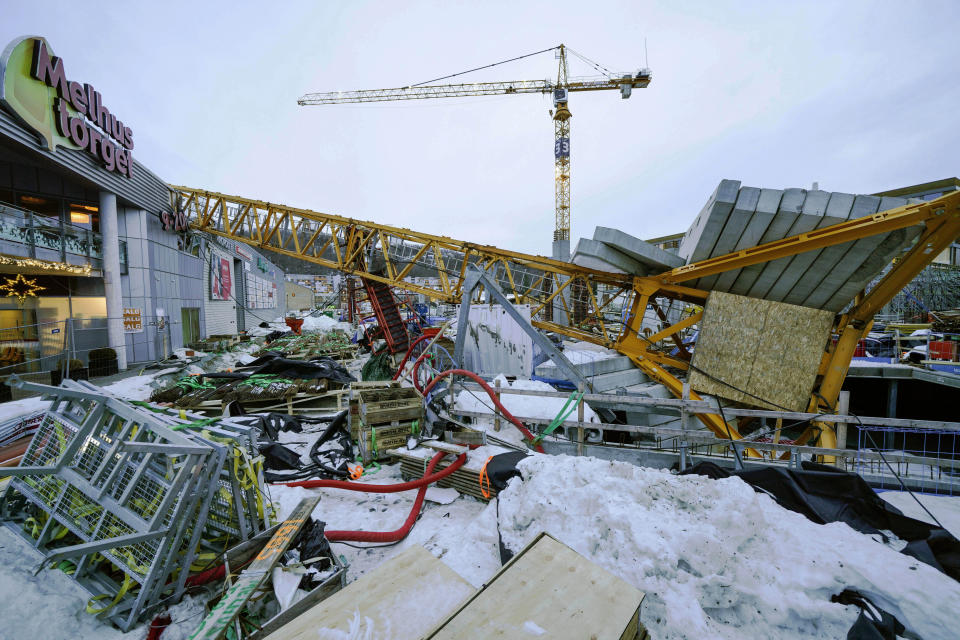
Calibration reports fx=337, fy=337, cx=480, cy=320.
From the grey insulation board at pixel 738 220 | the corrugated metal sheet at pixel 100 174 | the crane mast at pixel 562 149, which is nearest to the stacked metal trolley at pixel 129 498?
the grey insulation board at pixel 738 220

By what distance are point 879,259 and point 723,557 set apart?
5.68 m

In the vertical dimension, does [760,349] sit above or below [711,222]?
below

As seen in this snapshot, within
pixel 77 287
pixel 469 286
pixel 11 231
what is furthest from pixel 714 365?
pixel 77 287

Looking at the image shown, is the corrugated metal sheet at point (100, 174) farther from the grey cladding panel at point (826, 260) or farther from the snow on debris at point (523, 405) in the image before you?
the grey cladding panel at point (826, 260)

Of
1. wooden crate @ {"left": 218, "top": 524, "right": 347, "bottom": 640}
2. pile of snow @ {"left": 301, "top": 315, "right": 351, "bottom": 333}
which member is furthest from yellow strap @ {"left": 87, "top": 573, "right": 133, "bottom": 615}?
pile of snow @ {"left": 301, "top": 315, "right": 351, "bottom": 333}

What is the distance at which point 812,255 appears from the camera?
18.4 ft

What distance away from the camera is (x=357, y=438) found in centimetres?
643

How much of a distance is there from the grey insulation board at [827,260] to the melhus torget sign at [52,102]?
58.0 feet

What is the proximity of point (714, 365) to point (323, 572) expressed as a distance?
22.4ft

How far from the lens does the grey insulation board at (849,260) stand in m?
5.14

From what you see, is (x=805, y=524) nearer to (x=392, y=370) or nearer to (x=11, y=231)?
(x=392, y=370)

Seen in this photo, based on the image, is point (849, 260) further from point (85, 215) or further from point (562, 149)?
point (562, 149)

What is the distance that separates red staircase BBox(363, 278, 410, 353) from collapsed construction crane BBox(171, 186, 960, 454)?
600 mm

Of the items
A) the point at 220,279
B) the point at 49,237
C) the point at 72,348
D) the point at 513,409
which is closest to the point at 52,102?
the point at 49,237
